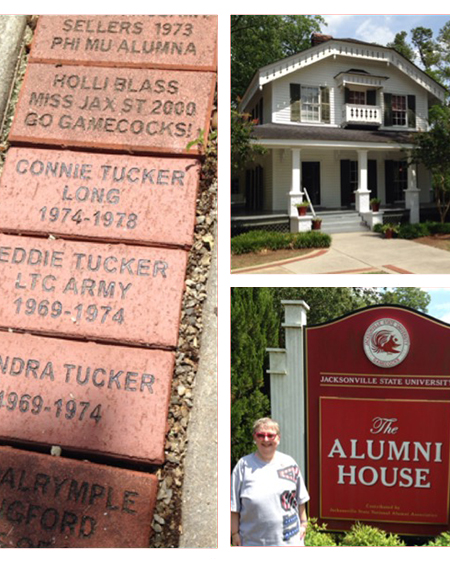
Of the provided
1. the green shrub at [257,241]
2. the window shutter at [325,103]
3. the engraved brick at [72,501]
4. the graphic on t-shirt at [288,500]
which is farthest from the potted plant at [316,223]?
the engraved brick at [72,501]

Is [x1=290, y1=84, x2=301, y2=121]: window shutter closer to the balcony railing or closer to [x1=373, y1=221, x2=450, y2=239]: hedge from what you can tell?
the balcony railing

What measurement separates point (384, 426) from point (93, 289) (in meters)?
2.27

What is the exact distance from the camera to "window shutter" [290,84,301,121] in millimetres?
6145

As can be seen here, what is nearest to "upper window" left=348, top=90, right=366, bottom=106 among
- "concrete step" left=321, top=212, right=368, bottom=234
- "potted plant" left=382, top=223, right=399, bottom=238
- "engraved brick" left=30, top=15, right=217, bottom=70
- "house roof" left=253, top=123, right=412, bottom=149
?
"house roof" left=253, top=123, right=412, bottom=149

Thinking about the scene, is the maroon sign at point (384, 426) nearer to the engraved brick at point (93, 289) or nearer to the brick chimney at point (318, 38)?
the engraved brick at point (93, 289)

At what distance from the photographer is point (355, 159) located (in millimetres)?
8008

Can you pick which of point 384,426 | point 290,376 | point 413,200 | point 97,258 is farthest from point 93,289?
point 413,200

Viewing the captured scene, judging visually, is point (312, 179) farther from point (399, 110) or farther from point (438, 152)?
point (438, 152)

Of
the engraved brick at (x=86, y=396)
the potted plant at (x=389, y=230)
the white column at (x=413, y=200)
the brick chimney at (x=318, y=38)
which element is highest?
the brick chimney at (x=318, y=38)

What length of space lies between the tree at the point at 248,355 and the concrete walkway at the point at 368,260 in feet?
1.22

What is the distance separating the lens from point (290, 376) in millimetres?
3355

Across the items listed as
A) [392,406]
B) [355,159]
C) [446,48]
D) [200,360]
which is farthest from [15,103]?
[355,159]

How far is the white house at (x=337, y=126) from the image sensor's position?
549 cm

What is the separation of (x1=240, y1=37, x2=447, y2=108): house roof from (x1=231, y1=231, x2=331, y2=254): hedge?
1694mm
